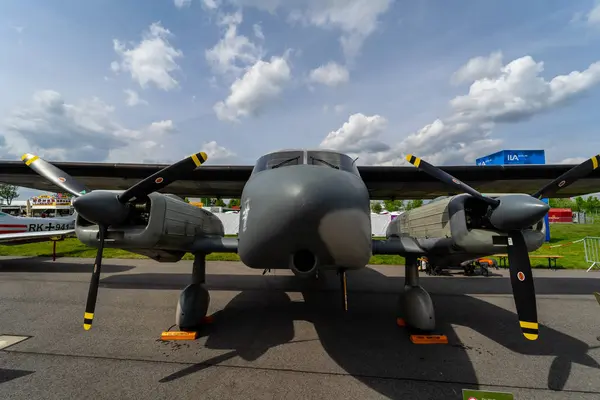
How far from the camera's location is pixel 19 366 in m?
3.93

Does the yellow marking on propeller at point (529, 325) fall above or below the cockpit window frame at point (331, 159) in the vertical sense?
below

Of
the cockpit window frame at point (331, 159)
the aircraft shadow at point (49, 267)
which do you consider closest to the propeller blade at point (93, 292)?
the cockpit window frame at point (331, 159)

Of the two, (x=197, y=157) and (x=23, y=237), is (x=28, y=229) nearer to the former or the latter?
(x=23, y=237)

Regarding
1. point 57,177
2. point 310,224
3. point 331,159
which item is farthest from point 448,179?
point 57,177

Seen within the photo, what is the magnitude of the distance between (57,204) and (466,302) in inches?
3547

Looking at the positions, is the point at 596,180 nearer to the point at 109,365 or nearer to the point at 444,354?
the point at 444,354

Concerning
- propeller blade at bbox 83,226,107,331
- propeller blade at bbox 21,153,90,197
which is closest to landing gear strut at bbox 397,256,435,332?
propeller blade at bbox 83,226,107,331

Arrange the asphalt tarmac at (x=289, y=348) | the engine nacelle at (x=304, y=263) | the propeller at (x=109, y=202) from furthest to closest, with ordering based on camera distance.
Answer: the propeller at (x=109, y=202), the asphalt tarmac at (x=289, y=348), the engine nacelle at (x=304, y=263)

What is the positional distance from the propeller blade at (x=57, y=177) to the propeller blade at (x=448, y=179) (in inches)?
239

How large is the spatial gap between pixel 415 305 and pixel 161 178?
16.9 ft

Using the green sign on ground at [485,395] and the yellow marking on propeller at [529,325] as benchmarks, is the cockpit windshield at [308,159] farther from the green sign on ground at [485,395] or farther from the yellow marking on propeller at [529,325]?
the yellow marking on propeller at [529,325]

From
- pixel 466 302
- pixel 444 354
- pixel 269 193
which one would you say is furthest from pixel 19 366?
pixel 466 302

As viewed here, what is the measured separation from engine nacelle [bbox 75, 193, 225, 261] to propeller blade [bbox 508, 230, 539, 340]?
5.47 metres

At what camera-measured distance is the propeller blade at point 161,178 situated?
4320 millimetres
